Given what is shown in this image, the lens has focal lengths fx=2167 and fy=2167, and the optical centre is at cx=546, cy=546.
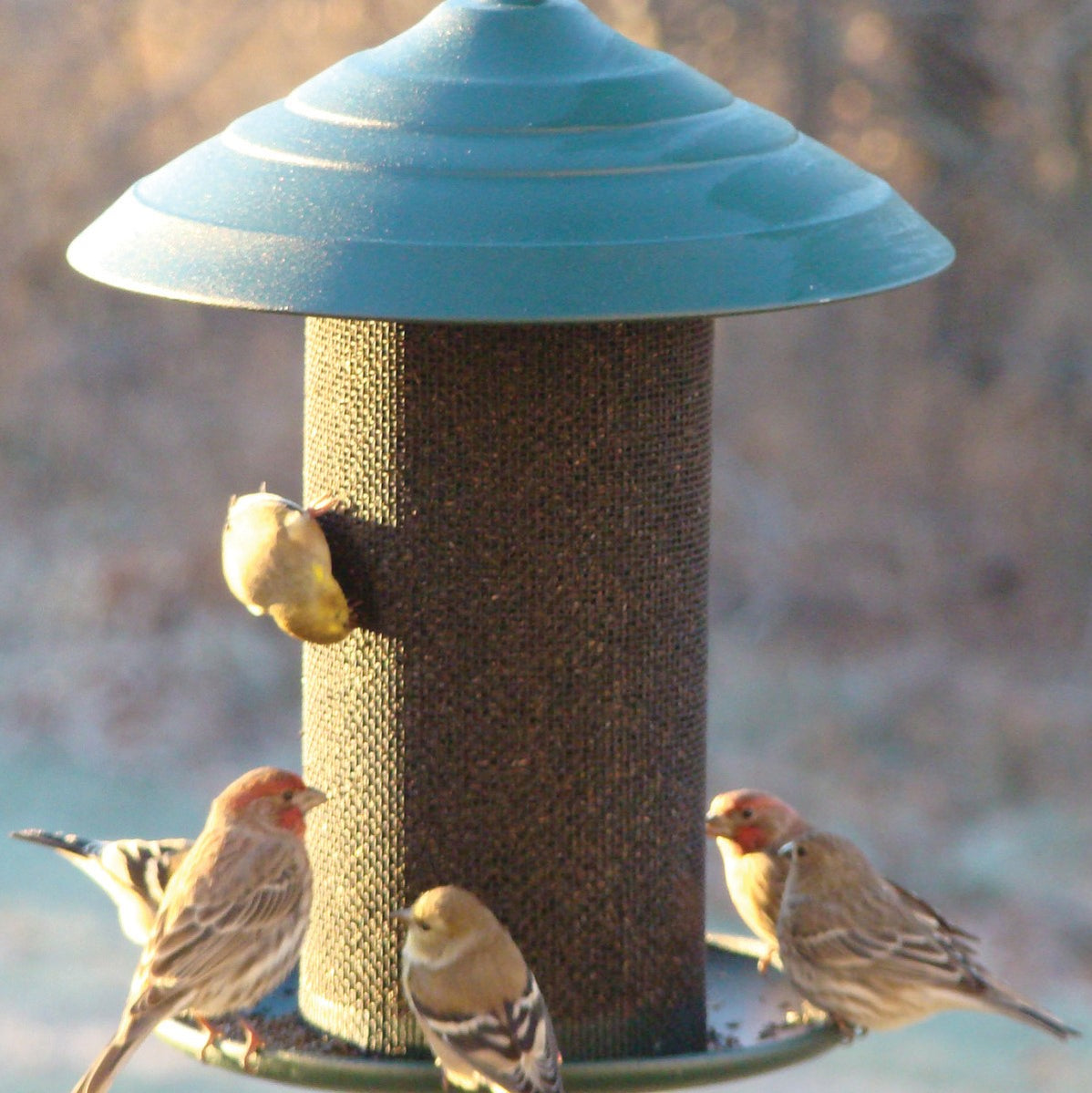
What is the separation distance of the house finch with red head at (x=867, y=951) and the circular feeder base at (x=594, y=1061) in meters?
0.09

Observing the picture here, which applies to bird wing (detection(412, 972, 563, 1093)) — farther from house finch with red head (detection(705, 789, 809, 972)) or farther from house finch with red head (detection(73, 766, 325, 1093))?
house finch with red head (detection(705, 789, 809, 972))

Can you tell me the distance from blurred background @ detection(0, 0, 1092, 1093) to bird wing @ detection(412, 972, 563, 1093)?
27.7 ft

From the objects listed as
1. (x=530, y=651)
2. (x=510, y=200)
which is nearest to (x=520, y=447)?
(x=530, y=651)

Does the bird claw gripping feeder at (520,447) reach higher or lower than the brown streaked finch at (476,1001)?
higher

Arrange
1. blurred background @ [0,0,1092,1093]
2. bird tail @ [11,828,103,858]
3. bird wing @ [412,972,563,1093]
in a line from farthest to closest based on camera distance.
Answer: blurred background @ [0,0,1092,1093]
bird tail @ [11,828,103,858]
bird wing @ [412,972,563,1093]

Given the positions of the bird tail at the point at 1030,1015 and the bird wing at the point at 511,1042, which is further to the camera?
the bird tail at the point at 1030,1015

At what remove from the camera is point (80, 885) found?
14.7 m

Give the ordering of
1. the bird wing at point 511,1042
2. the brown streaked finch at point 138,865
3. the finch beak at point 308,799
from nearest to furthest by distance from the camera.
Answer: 1. the bird wing at point 511,1042
2. the finch beak at point 308,799
3. the brown streaked finch at point 138,865

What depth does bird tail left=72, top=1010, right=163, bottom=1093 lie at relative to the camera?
4.31 metres

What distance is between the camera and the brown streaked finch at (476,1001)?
167 inches

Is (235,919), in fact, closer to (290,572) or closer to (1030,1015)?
(290,572)

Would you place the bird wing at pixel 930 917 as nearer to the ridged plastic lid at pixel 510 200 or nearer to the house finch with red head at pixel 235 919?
the house finch with red head at pixel 235 919

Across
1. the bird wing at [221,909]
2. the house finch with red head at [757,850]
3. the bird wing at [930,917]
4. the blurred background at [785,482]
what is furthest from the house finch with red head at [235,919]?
the blurred background at [785,482]

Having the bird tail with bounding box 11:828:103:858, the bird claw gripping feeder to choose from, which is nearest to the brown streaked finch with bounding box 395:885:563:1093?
the bird claw gripping feeder
